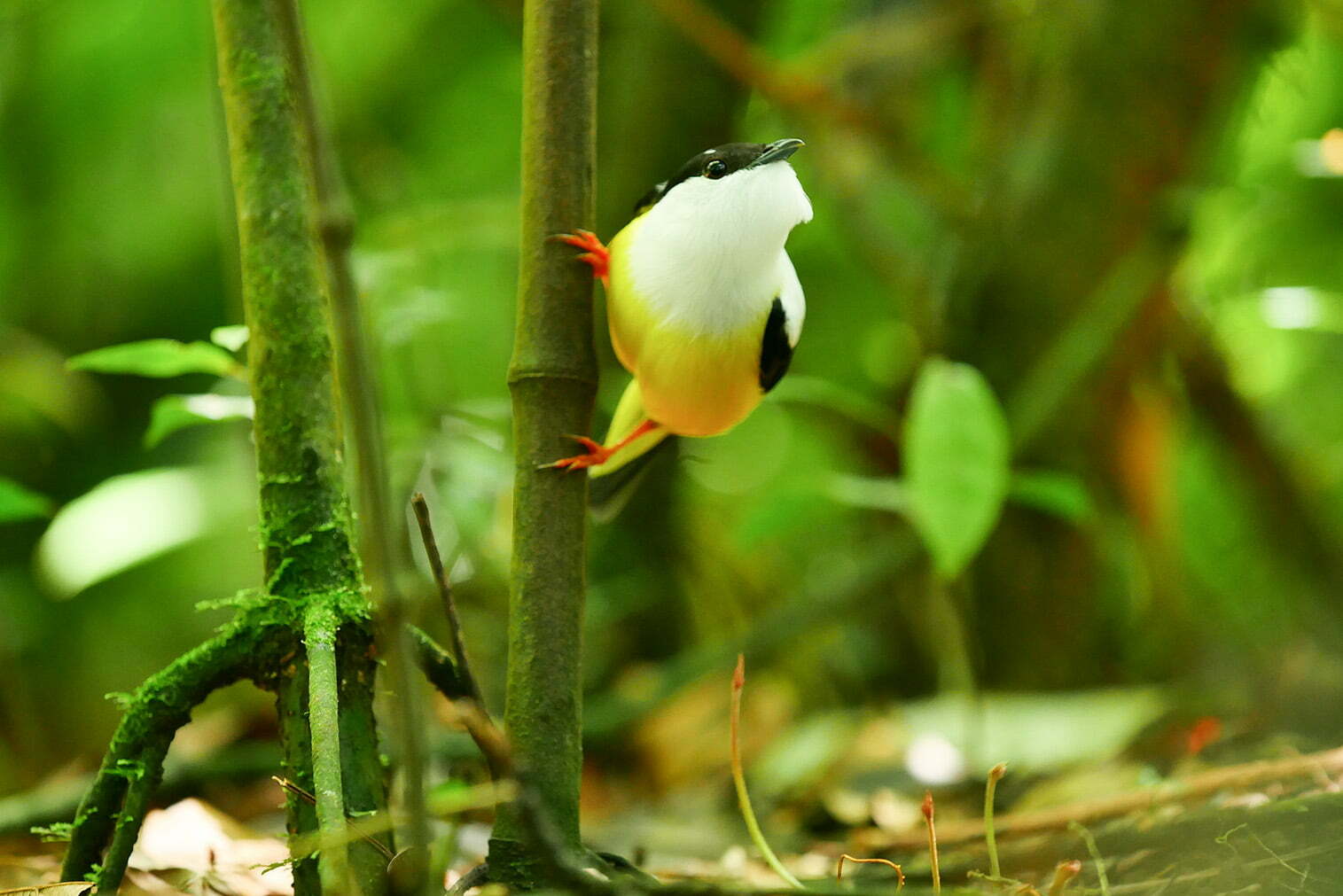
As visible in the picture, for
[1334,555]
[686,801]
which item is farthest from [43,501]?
[1334,555]

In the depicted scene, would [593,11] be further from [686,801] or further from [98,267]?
[98,267]

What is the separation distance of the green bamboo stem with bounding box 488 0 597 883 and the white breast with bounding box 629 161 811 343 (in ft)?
0.58

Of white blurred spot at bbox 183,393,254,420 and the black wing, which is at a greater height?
the black wing

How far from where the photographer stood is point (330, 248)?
0.71 metres

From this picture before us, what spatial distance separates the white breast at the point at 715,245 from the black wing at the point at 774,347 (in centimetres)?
4

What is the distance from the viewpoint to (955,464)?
7.06 feet

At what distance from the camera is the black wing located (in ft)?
5.06

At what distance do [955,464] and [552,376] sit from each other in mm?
1130

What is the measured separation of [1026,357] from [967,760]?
133 centimetres

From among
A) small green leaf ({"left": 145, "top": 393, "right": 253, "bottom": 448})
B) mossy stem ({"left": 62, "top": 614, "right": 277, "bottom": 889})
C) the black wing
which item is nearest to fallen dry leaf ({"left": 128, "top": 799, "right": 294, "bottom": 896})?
mossy stem ({"left": 62, "top": 614, "right": 277, "bottom": 889})

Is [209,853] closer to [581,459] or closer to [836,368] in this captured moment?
[581,459]

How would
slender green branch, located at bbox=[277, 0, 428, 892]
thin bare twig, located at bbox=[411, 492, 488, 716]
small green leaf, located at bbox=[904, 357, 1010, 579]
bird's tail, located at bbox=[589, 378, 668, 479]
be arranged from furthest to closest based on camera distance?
1. small green leaf, located at bbox=[904, 357, 1010, 579]
2. bird's tail, located at bbox=[589, 378, 668, 479]
3. thin bare twig, located at bbox=[411, 492, 488, 716]
4. slender green branch, located at bbox=[277, 0, 428, 892]

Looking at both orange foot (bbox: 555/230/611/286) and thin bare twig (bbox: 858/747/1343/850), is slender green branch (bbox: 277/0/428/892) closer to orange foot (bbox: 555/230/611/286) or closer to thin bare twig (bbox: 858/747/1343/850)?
orange foot (bbox: 555/230/611/286)

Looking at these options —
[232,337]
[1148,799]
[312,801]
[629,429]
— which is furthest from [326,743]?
[1148,799]
